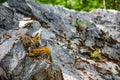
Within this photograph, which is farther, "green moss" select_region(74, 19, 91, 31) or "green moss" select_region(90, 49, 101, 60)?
"green moss" select_region(74, 19, 91, 31)

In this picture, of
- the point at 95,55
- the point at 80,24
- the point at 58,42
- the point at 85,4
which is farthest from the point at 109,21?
the point at 85,4

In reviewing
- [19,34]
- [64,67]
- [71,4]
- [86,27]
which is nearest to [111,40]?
[86,27]

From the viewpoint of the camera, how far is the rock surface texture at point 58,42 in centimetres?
709

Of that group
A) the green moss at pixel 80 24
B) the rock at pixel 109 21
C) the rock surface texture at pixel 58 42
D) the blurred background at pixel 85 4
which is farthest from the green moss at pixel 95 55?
the blurred background at pixel 85 4

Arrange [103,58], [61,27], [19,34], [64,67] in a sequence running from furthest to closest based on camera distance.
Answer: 1. [61,27]
2. [103,58]
3. [64,67]
4. [19,34]

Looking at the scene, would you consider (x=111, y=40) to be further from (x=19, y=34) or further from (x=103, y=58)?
(x=19, y=34)

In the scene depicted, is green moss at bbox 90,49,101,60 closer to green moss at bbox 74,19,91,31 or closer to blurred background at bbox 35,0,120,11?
green moss at bbox 74,19,91,31

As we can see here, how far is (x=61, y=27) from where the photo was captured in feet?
38.4

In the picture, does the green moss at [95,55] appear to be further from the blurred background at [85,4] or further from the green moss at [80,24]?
the blurred background at [85,4]

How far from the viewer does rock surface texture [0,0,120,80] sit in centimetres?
709

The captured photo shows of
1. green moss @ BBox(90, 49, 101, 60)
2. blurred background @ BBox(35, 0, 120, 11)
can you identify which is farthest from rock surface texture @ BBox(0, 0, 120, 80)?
blurred background @ BBox(35, 0, 120, 11)

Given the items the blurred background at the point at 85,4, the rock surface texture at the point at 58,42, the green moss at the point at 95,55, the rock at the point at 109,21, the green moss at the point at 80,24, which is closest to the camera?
the rock surface texture at the point at 58,42

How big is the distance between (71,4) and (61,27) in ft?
27.4

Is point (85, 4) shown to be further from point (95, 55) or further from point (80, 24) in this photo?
point (95, 55)
